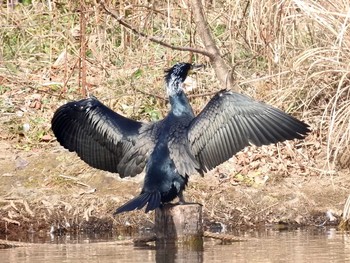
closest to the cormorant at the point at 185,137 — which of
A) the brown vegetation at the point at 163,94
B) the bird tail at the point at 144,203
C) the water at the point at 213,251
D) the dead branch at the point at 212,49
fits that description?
the bird tail at the point at 144,203

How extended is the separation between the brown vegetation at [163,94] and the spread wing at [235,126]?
4.76 ft

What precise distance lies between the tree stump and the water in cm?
8

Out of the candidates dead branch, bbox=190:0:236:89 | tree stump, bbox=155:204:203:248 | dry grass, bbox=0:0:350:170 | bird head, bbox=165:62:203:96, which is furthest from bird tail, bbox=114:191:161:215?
dead branch, bbox=190:0:236:89

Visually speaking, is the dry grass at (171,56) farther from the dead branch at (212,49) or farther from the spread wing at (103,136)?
the spread wing at (103,136)

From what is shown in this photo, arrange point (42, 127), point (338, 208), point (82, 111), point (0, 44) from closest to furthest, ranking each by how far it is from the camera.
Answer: point (82, 111) < point (338, 208) < point (42, 127) < point (0, 44)

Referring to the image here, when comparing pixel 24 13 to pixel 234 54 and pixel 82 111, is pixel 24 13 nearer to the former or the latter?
pixel 234 54

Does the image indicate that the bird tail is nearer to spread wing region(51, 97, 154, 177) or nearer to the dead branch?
spread wing region(51, 97, 154, 177)

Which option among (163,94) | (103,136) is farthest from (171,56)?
(103,136)

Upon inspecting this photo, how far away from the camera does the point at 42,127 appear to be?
1007 cm

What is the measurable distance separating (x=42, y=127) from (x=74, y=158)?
66 cm

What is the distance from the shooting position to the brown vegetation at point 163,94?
28.6ft

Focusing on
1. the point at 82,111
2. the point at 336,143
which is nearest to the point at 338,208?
the point at 336,143

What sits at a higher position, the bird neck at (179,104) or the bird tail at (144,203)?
the bird neck at (179,104)

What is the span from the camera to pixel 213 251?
6859 millimetres
